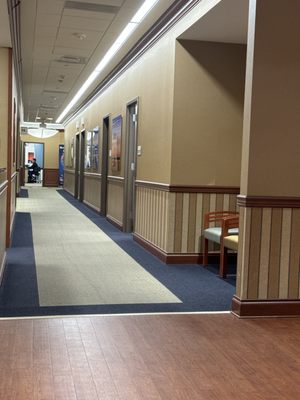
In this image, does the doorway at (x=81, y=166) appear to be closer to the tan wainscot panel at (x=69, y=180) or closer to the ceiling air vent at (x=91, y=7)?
the tan wainscot panel at (x=69, y=180)

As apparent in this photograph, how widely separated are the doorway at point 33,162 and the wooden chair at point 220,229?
20739mm

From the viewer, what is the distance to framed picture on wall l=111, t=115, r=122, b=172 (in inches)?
363

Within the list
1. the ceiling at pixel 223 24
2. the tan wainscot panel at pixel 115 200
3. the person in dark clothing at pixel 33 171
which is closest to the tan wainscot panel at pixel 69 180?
the person in dark clothing at pixel 33 171

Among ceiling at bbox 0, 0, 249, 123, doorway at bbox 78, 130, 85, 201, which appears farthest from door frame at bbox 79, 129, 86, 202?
ceiling at bbox 0, 0, 249, 123

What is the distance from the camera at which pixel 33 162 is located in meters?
26.4

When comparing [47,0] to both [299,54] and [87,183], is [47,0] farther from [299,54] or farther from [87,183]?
[87,183]

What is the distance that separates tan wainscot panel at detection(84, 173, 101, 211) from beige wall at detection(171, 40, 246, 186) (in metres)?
5.79

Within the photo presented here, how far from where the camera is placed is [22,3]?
5.60 metres

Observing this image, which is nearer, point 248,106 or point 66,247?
point 248,106

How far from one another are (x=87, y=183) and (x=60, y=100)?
8.72 ft

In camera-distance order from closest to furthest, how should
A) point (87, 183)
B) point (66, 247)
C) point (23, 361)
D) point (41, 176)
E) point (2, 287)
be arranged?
point (23, 361) → point (2, 287) → point (66, 247) → point (87, 183) → point (41, 176)

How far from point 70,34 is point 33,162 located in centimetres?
2011

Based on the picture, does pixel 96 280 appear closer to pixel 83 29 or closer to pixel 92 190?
pixel 83 29

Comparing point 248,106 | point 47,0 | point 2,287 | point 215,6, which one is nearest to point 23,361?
point 2,287
